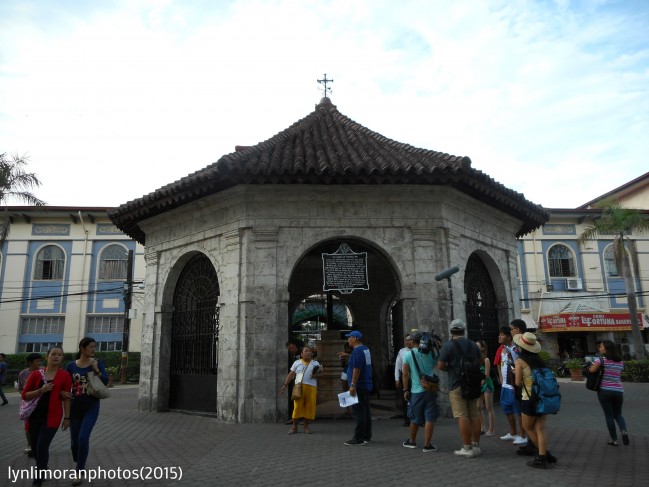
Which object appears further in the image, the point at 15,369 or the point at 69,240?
the point at 69,240

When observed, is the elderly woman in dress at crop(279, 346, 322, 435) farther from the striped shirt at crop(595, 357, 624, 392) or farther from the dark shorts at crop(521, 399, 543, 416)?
the striped shirt at crop(595, 357, 624, 392)

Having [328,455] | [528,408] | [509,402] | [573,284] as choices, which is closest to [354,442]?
[328,455]

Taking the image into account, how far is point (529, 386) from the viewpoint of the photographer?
5949 millimetres

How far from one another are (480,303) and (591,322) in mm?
19337

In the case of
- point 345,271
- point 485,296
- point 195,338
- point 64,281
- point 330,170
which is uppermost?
point 64,281

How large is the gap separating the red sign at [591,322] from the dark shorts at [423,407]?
79.5 feet

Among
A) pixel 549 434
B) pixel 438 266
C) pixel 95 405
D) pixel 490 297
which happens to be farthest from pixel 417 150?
pixel 95 405

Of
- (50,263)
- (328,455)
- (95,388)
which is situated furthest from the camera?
(50,263)

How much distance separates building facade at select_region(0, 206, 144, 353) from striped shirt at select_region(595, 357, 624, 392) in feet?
84.1

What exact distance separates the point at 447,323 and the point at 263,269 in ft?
12.2

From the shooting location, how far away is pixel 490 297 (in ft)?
40.4

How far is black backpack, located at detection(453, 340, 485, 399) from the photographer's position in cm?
622

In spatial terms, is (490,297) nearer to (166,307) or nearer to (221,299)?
(221,299)

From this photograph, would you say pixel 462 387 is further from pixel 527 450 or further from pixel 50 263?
pixel 50 263
